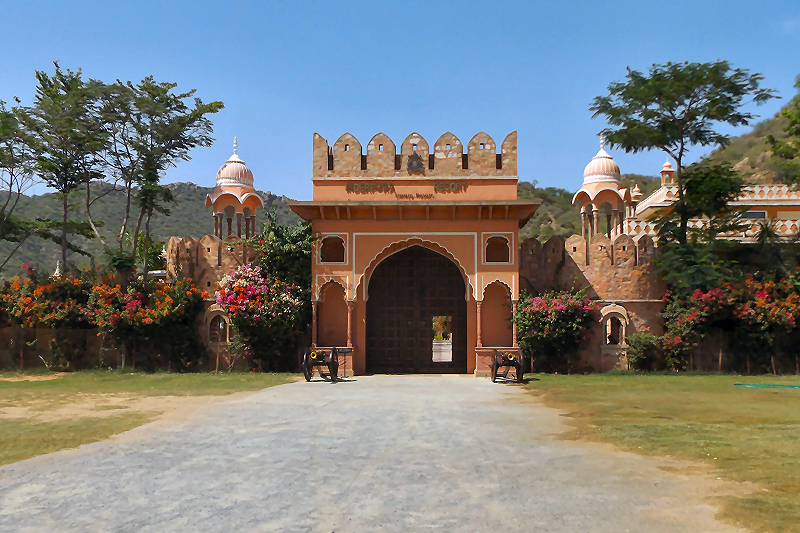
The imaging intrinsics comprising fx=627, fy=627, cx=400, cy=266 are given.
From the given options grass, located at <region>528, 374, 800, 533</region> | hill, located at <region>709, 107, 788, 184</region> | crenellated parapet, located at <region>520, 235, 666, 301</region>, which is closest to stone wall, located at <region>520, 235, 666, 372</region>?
crenellated parapet, located at <region>520, 235, 666, 301</region>

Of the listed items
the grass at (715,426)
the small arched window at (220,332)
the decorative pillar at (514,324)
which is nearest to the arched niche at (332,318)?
the small arched window at (220,332)

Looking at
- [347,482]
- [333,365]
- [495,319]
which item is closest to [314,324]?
[333,365]

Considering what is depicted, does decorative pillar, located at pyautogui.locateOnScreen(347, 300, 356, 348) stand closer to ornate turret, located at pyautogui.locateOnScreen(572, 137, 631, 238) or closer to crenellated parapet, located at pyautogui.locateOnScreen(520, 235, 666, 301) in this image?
crenellated parapet, located at pyautogui.locateOnScreen(520, 235, 666, 301)

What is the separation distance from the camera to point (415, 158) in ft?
63.8

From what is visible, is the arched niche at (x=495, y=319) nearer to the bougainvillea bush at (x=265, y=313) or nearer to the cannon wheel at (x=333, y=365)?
the cannon wheel at (x=333, y=365)

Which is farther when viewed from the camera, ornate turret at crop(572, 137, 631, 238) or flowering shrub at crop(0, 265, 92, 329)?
ornate turret at crop(572, 137, 631, 238)

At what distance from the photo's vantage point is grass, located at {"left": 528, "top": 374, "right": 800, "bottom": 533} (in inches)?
211

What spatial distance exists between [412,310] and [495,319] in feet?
9.08

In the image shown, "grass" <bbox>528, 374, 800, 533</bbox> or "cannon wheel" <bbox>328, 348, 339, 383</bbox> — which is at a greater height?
"cannon wheel" <bbox>328, 348, 339, 383</bbox>

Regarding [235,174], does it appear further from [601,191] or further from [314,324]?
[601,191]

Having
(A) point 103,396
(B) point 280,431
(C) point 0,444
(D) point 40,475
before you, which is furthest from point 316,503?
(A) point 103,396

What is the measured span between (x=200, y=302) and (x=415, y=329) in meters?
6.98

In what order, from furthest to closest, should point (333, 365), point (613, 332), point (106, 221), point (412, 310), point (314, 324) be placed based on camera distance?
point (106, 221)
point (613, 332)
point (412, 310)
point (314, 324)
point (333, 365)

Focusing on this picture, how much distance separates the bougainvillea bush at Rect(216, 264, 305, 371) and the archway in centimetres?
256
